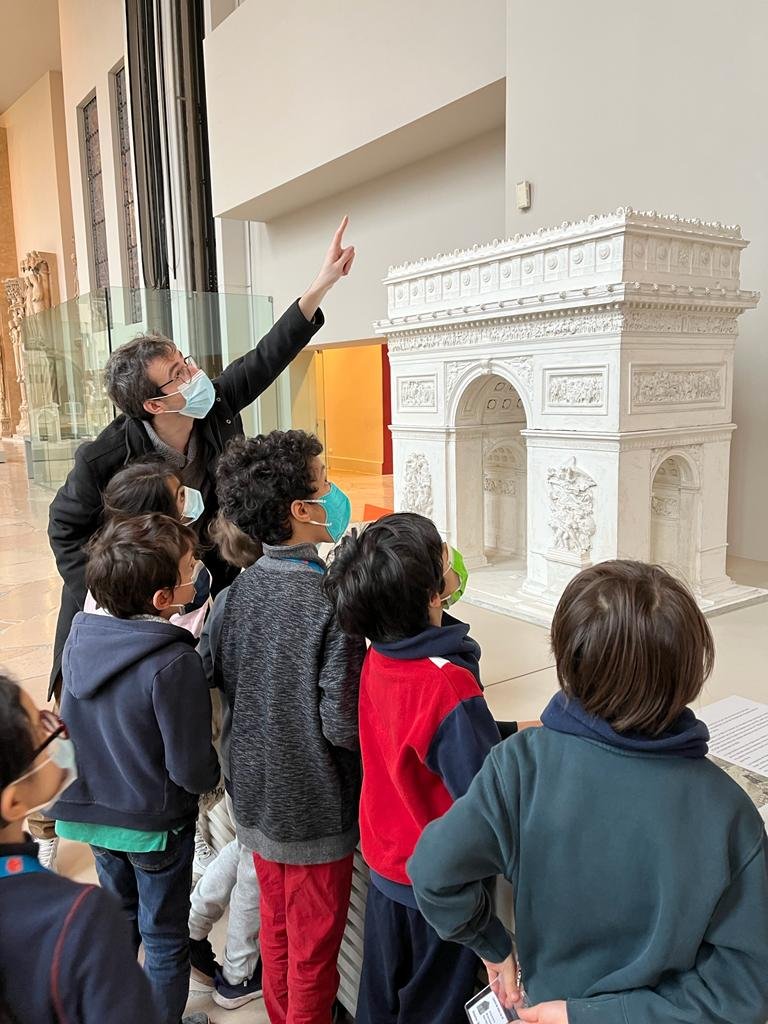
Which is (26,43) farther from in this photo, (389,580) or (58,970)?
(58,970)

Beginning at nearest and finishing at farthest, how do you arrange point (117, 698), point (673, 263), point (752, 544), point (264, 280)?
point (117, 698) < point (673, 263) < point (752, 544) < point (264, 280)

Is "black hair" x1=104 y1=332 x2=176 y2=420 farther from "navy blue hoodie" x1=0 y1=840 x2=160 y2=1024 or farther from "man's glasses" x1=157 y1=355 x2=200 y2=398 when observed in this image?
"navy blue hoodie" x1=0 y1=840 x2=160 y2=1024

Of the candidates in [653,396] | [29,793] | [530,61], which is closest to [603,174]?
[530,61]

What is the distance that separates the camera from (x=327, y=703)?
190 centimetres

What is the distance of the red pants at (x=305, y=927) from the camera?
200 cm

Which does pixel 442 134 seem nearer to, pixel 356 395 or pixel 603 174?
pixel 603 174

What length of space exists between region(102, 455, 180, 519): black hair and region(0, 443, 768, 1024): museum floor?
88 cm

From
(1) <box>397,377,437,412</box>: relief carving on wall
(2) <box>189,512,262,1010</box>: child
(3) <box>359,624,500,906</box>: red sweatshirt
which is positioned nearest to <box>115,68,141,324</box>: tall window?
(1) <box>397,377,437,412</box>: relief carving on wall

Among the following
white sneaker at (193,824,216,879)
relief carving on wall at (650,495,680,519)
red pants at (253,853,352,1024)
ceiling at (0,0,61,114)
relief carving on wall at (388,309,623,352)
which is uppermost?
ceiling at (0,0,61,114)

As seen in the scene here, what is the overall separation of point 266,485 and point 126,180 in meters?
17.5

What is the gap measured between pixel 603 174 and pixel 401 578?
6406mm

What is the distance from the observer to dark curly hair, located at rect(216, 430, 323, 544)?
2.10 m

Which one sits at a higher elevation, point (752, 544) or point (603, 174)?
point (603, 174)

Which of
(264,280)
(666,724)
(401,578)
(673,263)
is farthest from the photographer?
(264,280)
